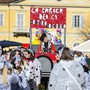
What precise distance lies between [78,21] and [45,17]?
4652 centimetres

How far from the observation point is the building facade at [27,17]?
63812mm

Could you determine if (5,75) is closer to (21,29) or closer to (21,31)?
(21,31)

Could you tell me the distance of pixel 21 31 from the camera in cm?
6391

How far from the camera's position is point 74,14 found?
65375 mm

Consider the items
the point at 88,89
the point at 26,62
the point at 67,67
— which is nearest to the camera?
the point at 67,67

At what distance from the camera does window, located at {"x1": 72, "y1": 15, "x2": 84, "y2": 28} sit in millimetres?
66125

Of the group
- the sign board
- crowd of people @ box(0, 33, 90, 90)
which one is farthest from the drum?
the sign board

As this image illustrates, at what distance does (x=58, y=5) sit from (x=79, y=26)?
13.9ft

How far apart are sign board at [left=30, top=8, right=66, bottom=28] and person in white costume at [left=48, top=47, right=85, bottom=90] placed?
1051cm

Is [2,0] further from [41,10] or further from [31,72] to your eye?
[31,72]

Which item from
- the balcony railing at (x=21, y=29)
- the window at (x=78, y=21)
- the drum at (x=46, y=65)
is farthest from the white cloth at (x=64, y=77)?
the window at (x=78, y=21)

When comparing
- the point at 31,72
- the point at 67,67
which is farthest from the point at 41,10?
the point at 67,67

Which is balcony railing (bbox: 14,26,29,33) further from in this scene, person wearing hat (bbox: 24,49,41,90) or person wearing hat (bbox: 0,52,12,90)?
person wearing hat (bbox: 0,52,12,90)

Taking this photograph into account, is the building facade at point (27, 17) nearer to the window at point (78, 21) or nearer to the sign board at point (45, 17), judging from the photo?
the window at point (78, 21)
